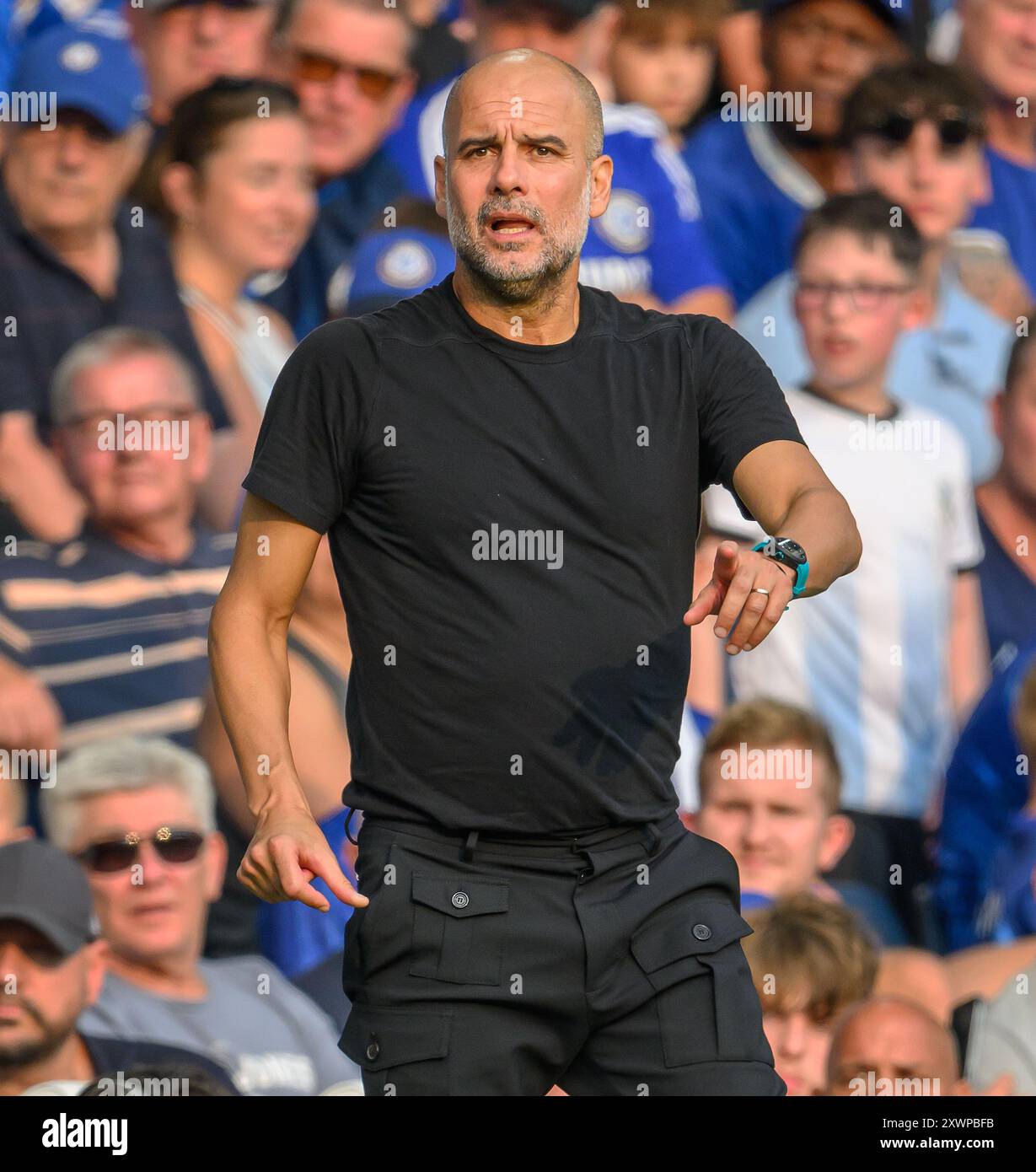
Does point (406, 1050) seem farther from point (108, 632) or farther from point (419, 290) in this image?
point (419, 290)

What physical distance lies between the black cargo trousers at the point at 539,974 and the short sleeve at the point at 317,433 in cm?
45

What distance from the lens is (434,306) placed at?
2.55 meters

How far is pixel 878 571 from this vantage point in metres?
5.19

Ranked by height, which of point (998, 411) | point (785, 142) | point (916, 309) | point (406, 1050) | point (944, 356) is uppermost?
point (785, 142)

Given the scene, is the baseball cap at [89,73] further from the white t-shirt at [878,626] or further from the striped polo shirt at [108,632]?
the white t-shirt at [878,626]

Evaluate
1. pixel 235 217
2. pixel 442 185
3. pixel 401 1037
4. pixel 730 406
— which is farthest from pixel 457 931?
pixel 235 217

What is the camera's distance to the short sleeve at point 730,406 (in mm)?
A: 2475

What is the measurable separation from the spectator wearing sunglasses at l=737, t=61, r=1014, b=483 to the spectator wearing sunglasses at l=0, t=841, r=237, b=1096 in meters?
2.50

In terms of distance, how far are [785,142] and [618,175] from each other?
0.57 meters

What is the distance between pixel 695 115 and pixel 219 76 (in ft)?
4.57

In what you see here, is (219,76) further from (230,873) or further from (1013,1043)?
(1013,1043)

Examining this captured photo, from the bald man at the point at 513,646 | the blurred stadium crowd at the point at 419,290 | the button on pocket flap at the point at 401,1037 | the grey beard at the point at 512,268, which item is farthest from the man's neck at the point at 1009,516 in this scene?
the button on pocket flap at the point at 401,1037

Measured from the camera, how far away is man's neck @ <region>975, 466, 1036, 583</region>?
540 cm

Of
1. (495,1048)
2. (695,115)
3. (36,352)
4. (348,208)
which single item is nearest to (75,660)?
(36,352)
